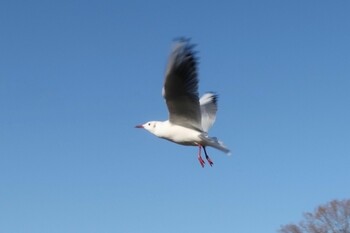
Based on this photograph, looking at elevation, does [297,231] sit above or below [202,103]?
above

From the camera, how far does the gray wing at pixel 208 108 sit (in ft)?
39.8

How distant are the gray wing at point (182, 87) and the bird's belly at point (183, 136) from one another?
0.51 ft

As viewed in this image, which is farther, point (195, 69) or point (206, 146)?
point (206, 146)

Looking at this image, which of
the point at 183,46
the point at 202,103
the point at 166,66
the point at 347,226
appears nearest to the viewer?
the point at 183,46

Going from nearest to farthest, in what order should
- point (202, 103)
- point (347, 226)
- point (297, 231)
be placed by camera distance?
1. point (202, 103)
2. point (347, 226)
3. point (297, 231)

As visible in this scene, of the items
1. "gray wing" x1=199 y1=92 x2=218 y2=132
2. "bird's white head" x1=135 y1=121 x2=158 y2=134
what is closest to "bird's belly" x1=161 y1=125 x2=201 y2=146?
"bird's white head" x1=135 y1=121 x2=158 y2=134

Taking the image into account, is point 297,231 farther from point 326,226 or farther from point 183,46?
point 183,46

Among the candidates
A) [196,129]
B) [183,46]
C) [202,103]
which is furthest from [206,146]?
[202,103]

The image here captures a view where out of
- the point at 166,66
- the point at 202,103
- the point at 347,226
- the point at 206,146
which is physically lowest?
the point at 206,146

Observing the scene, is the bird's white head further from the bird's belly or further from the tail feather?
the tail feather

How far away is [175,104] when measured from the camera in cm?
983

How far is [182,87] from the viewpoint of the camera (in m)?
9.54

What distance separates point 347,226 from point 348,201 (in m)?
2.27

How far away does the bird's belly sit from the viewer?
9797 millimetres
